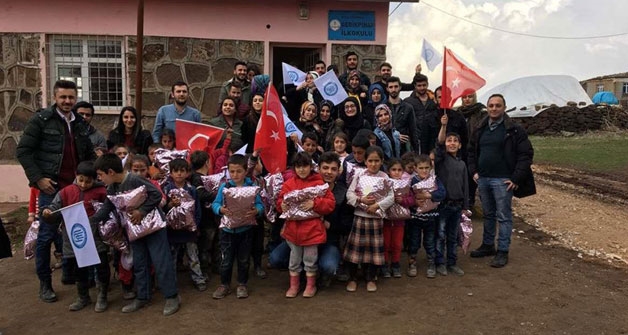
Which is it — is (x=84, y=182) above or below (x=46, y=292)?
above

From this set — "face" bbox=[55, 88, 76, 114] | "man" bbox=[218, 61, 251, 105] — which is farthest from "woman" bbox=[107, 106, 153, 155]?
"man" bbox=[218, 61, 251, 105]

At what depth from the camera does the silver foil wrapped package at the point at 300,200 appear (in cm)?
475

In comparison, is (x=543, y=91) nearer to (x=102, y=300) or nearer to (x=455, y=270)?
(x=455, y=270)

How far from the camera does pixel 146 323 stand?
4.29 metres

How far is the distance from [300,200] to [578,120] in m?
26.6

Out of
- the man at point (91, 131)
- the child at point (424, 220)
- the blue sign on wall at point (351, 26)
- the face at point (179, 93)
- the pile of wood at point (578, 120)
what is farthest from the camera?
the pile of wood at point (578, 120)

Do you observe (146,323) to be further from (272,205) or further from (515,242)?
(515,242)

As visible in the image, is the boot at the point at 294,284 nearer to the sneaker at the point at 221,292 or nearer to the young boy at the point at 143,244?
the sneaker at the point at 221,292

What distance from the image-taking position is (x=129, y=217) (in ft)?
14.5

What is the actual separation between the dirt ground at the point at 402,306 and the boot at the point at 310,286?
0.07 meters

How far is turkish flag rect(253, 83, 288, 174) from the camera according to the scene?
5.16 m

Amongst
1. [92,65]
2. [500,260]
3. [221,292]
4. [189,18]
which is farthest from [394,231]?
[92,65]

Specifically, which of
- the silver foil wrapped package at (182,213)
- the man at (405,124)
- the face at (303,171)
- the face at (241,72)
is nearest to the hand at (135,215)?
the silver foil wrapped package at (182,213)

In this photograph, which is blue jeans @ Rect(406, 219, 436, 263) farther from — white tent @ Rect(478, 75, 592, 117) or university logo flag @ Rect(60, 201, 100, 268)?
white tent @ Rect(478, 75, 592, 117)
